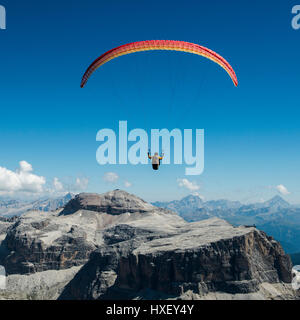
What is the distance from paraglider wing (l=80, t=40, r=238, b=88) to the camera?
4947 centimetres

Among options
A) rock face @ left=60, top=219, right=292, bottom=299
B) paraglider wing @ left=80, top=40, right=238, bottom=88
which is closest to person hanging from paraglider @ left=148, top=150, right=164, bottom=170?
paraglider wing @ left=80, top=40, right=238, bottom=88

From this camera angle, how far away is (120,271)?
7200 inches

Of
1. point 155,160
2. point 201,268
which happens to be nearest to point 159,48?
point 155,160

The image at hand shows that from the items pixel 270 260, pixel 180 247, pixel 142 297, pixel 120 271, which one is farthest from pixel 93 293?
pixel 270 260

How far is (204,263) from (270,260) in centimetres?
4148

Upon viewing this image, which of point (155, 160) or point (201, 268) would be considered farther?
point (201, 268)

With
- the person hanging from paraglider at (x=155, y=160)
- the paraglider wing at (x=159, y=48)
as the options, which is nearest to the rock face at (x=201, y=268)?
the person hanging from paraglider at (x=155, y=160)

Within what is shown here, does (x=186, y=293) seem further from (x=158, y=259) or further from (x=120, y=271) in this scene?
(x=120, y=271)

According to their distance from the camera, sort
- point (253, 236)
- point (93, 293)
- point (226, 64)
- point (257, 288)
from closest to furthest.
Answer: point (226, 64), point (257, 288), point (253, 236), point (93, 293)

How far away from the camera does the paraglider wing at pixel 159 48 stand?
162ft

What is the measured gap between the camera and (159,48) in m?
49.8

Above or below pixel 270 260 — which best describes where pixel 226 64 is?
above

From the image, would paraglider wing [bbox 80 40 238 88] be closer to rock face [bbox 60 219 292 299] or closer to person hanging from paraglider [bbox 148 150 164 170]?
person hanging from paraglider [bbox 148 150 164 170]

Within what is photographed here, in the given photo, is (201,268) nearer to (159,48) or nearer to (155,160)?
(155,160)
